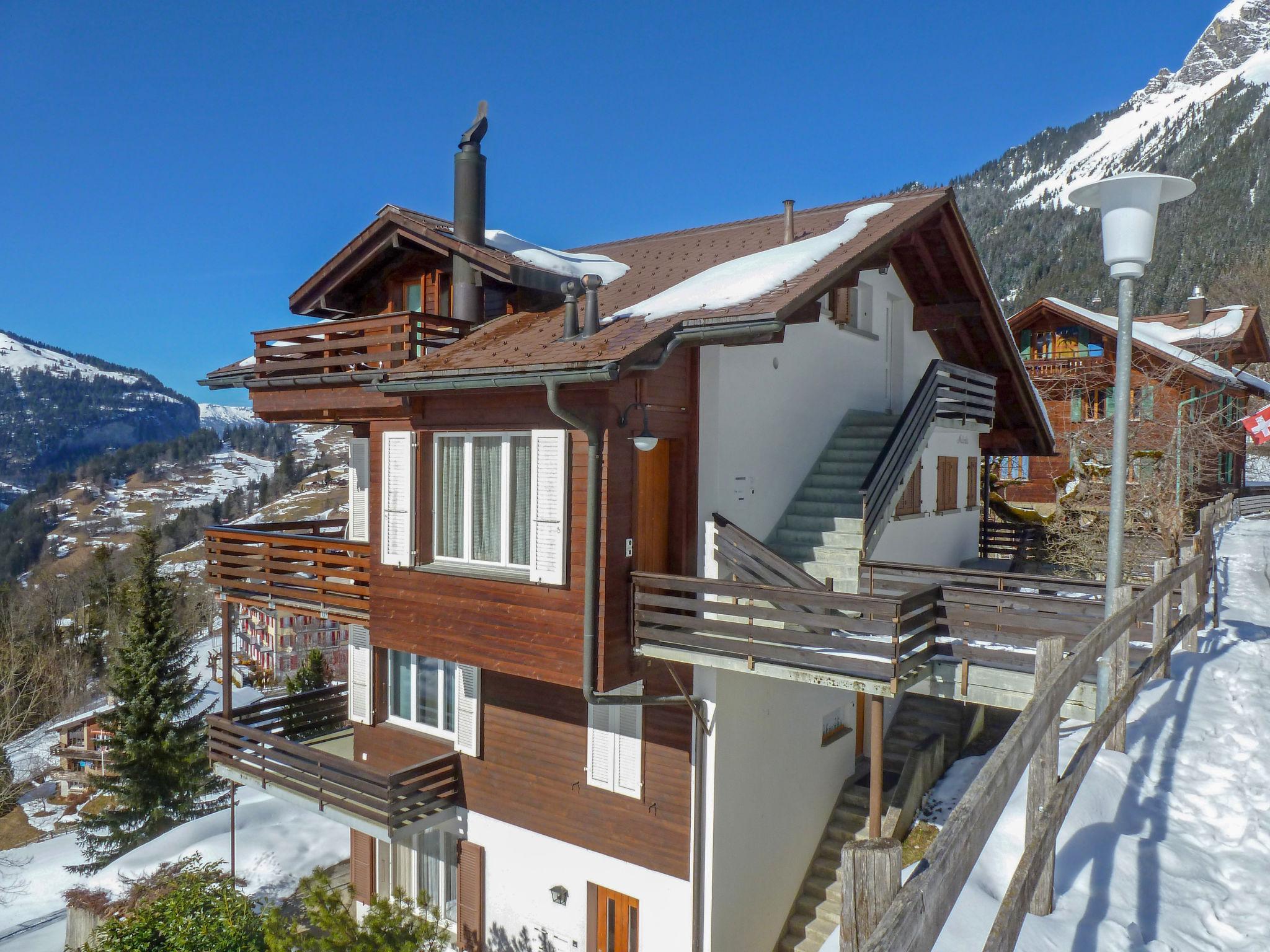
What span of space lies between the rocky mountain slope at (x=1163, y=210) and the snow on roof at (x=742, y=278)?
108ft

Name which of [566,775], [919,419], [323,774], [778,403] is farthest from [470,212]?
[323,774]

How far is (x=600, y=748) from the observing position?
34.4 feet

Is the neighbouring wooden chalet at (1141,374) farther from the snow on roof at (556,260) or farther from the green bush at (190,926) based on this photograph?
the green bush at (190,926)

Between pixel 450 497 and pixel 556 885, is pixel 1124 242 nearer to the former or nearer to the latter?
pixel 450 497

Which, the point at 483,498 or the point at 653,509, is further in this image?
the point at 483,498

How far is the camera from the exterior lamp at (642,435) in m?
8.28

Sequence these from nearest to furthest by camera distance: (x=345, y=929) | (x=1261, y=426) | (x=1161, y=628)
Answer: (x=1161, y=628) < (x=345, y=929) < (x=1261, y=426)

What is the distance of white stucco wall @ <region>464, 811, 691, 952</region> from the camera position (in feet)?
32.4

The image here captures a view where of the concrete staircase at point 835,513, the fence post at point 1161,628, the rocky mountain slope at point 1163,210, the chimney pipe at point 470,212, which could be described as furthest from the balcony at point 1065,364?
the chimney pipe at point 470,212

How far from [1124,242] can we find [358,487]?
36.4 ft

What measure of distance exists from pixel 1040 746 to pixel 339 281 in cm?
1124

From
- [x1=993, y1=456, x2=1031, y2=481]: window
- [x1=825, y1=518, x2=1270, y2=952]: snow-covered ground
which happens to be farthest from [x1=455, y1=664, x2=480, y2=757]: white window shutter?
[x1=993, y1=456, x2=1031, y2=481]: window


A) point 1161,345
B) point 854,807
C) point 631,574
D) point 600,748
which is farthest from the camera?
point 1161,345

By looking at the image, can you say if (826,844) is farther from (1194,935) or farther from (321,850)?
(321,850)
